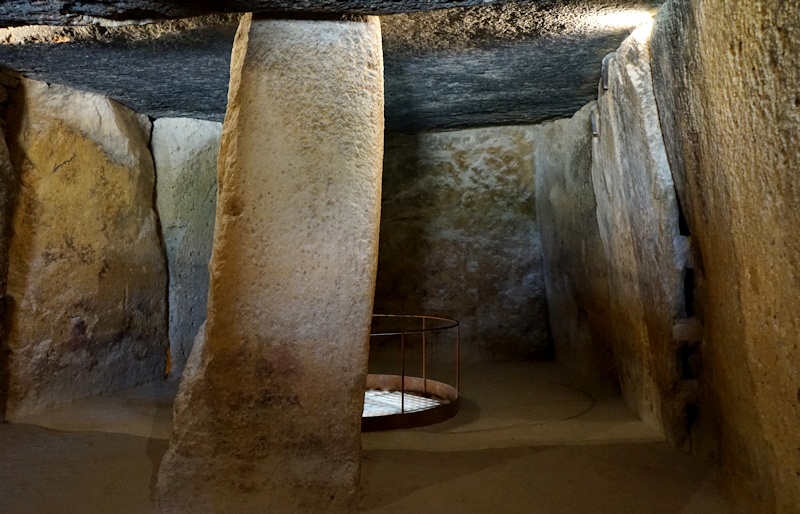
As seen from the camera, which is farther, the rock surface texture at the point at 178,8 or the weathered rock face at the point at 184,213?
the weathered rock face at the point at 184,213

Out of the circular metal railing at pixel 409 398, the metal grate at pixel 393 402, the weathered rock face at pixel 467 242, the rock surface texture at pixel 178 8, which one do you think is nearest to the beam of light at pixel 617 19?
the rock surface texture at pixel 178 8

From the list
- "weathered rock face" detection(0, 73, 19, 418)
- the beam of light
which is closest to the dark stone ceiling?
the beam of light

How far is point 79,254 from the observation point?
418cm

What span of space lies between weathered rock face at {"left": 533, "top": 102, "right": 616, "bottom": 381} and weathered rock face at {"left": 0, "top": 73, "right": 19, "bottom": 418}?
11.3ft

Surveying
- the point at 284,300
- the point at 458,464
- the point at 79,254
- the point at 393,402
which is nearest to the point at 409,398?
the point at 393,402

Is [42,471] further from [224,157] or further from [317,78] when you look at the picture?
[317,78]

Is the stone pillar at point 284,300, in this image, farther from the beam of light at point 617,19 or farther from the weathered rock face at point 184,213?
the weathered rock face at point 184,213

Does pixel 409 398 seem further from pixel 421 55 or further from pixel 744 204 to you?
pixel 744 204

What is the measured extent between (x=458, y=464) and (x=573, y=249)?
2440 mm

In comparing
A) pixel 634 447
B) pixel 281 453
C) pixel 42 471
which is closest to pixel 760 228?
pixel 634 447

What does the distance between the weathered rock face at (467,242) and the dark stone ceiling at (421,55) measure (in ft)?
3.28

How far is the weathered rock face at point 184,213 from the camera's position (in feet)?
16.5

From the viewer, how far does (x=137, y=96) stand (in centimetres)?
433

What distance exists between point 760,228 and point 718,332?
2.70 feet
